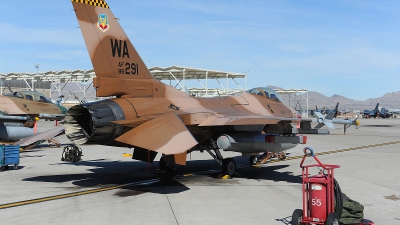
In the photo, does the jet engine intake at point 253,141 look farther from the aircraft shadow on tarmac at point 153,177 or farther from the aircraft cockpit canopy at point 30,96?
the aircraft cockpit canopy at point 30,96

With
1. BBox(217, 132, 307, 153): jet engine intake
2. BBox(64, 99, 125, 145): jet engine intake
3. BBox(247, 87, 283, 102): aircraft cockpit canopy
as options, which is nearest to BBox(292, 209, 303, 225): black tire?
BBox(217, 132, 307, 153): jet engine intake

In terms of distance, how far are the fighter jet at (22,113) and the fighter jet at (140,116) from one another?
29.6ft

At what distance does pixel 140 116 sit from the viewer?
10695mm

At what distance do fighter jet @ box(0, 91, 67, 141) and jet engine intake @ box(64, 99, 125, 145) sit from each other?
28.4 ft

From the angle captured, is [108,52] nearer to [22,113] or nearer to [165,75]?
[22,113]

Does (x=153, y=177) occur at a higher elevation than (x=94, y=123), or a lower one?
lower

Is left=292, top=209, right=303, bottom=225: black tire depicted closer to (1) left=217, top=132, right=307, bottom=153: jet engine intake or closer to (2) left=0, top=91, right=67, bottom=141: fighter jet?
(1) left=217, top=132, right=307, bottom=153: jet engine intake

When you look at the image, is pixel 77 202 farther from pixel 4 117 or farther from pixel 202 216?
pixel 4 117

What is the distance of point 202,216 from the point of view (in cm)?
794

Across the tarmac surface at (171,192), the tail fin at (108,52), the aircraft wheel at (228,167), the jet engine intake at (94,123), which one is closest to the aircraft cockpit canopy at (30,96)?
the tarmac surface at (171,192)

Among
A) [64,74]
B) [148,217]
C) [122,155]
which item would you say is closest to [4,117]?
[122,155]

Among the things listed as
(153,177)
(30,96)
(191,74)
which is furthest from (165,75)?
(153,177)

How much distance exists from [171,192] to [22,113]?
14.0 m

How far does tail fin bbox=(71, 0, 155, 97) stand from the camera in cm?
1073
